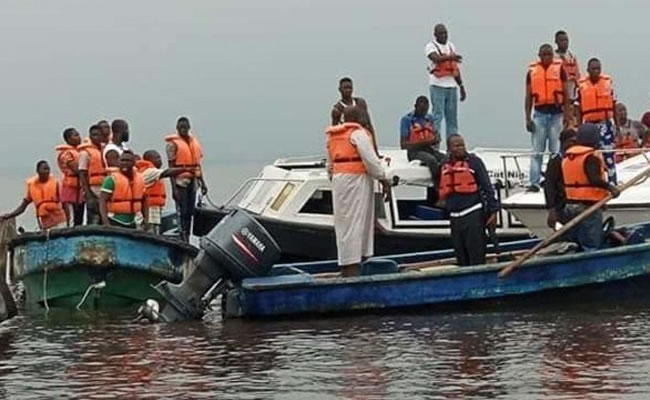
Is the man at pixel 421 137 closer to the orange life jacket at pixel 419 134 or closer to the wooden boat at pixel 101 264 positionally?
the orange life jacket at pixel 419 134

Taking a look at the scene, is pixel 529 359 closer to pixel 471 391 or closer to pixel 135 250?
pixel 471 391

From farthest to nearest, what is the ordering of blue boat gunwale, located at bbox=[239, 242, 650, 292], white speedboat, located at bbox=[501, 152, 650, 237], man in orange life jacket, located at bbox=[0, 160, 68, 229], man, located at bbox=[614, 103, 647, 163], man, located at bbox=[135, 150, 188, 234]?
1. man, located at bbox=[614, 103, 647, 163]
2. man in orange life jacket, located at bbox=[0, 160, 68, 229]
3. man, located at bbox=[135, 150, 188, 234]
4. white speedboat, located at bbox=[501, 152, 650, 237]
5. blue boat gunwale, located at bbox=[239, 242, 650, 292]

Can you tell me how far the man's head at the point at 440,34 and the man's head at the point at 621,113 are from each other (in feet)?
7.88

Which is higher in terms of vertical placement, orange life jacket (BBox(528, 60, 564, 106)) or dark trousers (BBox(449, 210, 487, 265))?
orange life jacket (BBox(528, 60, 564, 106))

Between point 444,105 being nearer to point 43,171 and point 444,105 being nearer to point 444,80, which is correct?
point 444,80

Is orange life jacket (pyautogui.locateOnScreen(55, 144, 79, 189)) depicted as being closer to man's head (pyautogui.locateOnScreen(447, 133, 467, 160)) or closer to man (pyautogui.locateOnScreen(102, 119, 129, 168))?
man (pyautogui.locateOnScreen(102, 119, 129, 168))

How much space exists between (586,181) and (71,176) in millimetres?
7566

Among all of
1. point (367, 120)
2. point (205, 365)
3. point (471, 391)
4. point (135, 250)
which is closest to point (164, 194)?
point (135, 250)

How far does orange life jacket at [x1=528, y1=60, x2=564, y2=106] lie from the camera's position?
20.0m

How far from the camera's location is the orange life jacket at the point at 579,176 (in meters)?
15.4

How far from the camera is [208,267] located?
15.2 meters

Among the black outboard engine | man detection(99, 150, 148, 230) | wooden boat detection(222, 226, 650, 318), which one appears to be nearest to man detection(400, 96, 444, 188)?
man detection(99, 150, 148, 230)

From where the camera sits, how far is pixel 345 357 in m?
13.0

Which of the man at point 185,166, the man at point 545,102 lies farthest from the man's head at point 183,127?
the man at point 545,102
